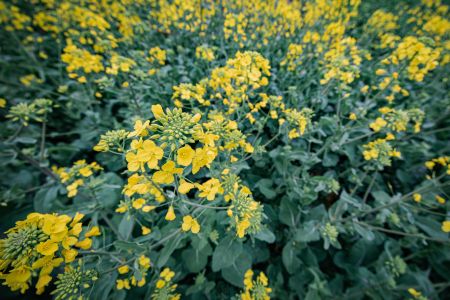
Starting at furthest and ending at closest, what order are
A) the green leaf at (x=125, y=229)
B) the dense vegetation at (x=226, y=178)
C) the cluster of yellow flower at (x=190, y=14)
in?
1. the cluster of yellow flower at (x=190, y=14)
2. the green leaf at (x=125, y=229)
3. the dense vegetation at (x=226, y=178)

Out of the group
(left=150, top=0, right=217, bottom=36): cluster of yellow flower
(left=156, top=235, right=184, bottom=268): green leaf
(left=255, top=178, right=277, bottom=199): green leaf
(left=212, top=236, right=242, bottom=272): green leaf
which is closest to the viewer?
(left=156, top=235, right=184, bottom=268): green leaf

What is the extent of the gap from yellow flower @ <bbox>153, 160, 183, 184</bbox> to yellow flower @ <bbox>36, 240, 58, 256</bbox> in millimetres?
638

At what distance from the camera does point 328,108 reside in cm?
294

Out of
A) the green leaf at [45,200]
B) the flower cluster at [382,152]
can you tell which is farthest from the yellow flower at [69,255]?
the flower cluster at [382,152]

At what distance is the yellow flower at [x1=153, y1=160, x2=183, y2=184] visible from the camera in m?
1.02

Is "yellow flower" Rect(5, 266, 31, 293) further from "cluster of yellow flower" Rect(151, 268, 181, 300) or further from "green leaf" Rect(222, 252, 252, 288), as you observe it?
"green leaf" Rect(222, 252, 252, 288)

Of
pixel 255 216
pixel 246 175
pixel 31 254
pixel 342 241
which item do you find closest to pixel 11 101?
pixel 31 254

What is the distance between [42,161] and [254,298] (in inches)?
108

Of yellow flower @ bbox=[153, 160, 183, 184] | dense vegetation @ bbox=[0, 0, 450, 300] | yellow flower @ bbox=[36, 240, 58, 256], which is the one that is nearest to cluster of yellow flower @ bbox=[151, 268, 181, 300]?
dense vegetation @ bbox=[0, 0, 450, 300]

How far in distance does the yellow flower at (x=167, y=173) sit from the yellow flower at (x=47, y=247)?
0.64 m

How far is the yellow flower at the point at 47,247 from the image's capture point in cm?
102

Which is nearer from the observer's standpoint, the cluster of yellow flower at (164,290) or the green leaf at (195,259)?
the cluster of yellow flower at (164,290)

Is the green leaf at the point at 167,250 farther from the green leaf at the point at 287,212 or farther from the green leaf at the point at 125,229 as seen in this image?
the green leaf at the point at 287,212

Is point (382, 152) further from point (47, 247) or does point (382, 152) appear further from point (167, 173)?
point (47, 247)
